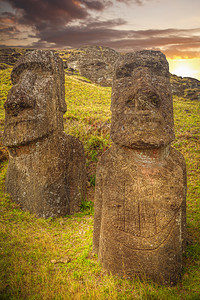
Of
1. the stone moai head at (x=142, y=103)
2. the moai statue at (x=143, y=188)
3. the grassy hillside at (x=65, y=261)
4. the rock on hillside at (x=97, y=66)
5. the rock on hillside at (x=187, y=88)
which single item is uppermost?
the rock on hillside at (x=97, y=66)

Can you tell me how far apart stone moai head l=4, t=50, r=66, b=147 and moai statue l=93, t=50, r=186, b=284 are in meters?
2.26

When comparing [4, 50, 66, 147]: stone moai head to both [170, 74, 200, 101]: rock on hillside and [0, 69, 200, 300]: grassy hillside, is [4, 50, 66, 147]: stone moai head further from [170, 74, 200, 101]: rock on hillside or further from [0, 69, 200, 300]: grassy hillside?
[170, 74, 200, 101]: rock on hillside

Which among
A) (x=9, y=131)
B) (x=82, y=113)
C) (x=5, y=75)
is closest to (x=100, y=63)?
(x=5, y=75)

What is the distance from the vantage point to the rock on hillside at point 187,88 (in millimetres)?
21266

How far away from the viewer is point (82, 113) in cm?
1090

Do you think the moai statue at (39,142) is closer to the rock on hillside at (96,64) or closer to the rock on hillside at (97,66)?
the rock on hillside at (97,66)

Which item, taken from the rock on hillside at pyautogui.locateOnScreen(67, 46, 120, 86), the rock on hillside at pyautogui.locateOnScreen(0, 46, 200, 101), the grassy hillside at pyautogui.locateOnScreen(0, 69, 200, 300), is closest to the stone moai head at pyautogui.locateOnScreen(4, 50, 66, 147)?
the grassy hillside at pyautogui.locateOnScreen(0, 69, 200, 300)

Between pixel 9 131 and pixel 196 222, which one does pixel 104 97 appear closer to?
pixel 9 131

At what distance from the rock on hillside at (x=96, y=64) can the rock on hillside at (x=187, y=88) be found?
872cm

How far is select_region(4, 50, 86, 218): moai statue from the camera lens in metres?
5.09

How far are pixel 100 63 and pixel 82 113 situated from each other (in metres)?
26.6

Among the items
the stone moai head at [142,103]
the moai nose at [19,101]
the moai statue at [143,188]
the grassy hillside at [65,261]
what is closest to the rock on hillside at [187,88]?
the grassy hillside at [65,261]

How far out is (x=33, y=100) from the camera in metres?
5.09

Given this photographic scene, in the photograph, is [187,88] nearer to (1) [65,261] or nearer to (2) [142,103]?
(2) [142,103]
